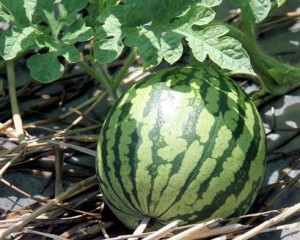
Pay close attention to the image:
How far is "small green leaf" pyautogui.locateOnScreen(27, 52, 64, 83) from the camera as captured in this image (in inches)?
105

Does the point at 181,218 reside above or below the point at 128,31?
below

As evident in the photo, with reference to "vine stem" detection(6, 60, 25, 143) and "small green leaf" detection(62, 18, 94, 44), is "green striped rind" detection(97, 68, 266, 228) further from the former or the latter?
"vine stem" detection(6, 60, 25, 143)

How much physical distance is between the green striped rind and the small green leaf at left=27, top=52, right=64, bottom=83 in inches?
10.1

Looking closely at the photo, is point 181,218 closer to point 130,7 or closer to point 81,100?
point 130,7

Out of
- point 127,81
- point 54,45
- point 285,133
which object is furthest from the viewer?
point 127,81

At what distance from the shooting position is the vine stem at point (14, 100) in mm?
3150

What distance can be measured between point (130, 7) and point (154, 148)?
514 mm

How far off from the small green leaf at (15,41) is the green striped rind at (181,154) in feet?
1.34

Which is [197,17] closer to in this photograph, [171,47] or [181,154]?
[171,47]

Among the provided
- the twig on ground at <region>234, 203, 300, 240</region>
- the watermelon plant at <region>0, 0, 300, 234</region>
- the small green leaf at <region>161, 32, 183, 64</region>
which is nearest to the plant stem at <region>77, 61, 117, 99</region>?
the watermelon plant at <region>0, 0, 300, 234</region>

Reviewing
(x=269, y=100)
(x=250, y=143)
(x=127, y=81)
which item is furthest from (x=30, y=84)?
(x=250, y=143)

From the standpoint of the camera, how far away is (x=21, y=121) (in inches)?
130

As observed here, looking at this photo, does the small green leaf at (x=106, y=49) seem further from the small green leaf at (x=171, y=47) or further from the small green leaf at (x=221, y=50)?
the small green leaf at (x=221, y=50)

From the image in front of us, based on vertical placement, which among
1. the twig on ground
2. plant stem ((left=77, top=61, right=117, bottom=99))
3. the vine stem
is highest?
plant stem ((left=77, top=61, right=117, bottom=99))
